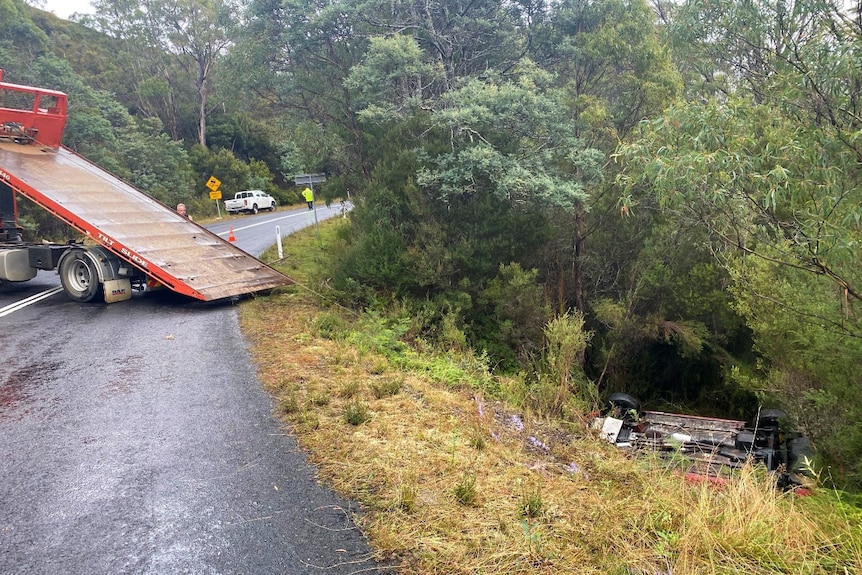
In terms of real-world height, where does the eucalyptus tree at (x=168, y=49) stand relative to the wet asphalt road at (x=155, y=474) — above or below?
above

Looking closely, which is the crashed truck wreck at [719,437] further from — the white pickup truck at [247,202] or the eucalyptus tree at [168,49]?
the eucalyptus tree at [168,49]

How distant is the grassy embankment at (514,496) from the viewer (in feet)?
9.75

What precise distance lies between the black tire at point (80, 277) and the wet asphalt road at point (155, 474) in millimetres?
2782

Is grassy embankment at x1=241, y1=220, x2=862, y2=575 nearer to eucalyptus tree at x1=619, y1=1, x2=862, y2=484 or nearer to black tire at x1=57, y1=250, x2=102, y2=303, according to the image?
eucalyptus tree at x1=619, y1=1, x2=862, y2=484

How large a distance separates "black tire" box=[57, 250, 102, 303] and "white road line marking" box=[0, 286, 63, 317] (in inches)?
26.9

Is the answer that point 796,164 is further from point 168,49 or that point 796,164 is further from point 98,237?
point 168,49

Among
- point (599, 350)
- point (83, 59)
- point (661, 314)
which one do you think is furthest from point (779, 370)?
point (83, 59)

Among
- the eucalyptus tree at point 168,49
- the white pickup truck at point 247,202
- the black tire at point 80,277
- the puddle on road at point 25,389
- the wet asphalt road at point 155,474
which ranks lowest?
the wet asphalt road at point 155,474

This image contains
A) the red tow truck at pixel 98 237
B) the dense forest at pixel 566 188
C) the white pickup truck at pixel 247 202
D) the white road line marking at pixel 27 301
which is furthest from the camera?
the white pickup truck at pixel 247 202

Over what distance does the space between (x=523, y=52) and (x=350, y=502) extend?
13.9 meters

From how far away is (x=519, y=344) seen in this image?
40.1 feet

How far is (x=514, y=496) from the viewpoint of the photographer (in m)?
3.62

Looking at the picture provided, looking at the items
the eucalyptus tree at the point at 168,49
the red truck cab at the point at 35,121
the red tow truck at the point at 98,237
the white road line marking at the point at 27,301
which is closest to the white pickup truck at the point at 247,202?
the eucalyptus tree at the point at 168,49

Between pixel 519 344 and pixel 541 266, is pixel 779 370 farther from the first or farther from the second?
pixel 541 266
